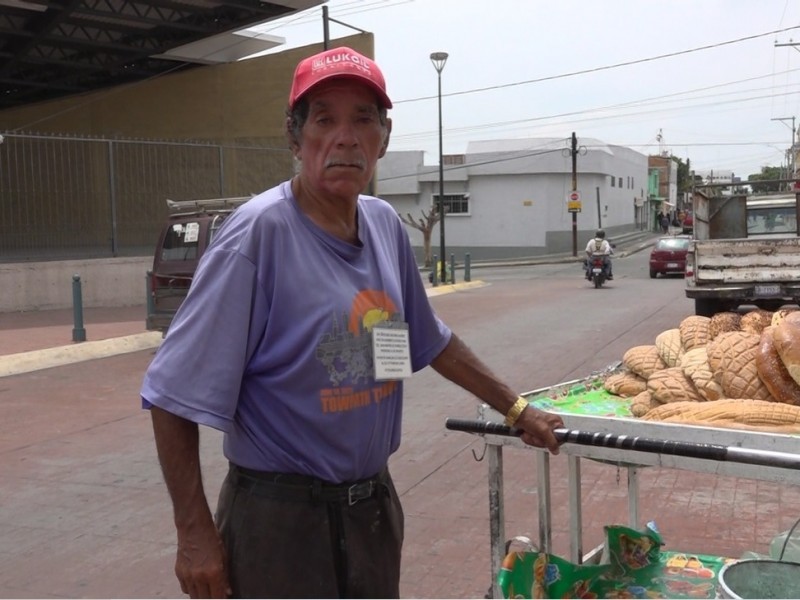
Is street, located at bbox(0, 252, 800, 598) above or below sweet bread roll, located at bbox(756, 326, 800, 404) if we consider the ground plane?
below

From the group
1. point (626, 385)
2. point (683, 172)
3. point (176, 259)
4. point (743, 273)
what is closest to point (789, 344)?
point (626, 385)

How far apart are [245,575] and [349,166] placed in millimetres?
1014

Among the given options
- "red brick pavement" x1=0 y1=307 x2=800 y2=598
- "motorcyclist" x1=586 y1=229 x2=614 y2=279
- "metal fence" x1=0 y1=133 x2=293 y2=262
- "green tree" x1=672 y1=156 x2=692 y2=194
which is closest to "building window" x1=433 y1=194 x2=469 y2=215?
"motorcyclist" x1=586 y1=229 x2=614 y2=279

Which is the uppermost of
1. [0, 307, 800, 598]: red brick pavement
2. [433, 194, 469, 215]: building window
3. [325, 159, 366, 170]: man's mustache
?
[433, 194, 469, 215]: building window

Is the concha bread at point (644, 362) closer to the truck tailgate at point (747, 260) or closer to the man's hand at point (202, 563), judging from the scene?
the man's hand at point (202, 563)

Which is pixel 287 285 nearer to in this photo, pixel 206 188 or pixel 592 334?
pixel 592 334

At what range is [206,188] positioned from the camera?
20.4m

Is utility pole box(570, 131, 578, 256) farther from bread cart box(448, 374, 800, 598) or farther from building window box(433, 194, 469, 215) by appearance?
bread cart box(448, 374, 800, 598)

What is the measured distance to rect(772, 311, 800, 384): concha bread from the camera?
2.86 m

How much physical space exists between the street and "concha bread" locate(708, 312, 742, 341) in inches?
32.4

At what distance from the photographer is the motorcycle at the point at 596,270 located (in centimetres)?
2256

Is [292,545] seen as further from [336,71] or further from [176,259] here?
[176,259]

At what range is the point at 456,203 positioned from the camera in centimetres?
4259

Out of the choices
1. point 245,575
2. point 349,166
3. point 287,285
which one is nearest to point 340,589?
point 245,575
